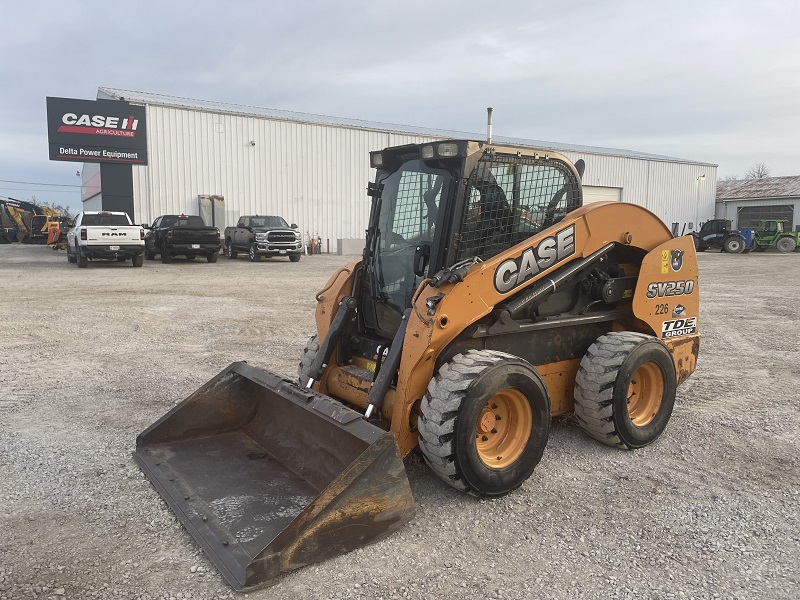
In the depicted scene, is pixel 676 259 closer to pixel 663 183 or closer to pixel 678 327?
pixel 678 327

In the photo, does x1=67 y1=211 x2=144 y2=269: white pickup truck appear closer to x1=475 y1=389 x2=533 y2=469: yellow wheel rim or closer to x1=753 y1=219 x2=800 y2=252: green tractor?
x1=475 y1=389 x2=533 y2=469: yellow wheel rim

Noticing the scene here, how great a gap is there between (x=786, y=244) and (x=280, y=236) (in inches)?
1080

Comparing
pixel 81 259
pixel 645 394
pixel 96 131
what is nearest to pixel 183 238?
pixel 81 259

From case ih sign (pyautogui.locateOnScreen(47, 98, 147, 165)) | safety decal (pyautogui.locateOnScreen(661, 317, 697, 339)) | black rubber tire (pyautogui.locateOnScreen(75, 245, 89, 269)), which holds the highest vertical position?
case ih sign (pyautogui.locateOnScreen(47, 98, 147, 165))

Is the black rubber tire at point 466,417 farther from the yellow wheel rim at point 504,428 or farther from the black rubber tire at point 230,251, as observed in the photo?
the black rubber tire at point 230,251

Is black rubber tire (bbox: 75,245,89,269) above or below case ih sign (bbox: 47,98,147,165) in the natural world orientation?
below

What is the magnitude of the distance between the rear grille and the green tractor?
25.9 metres

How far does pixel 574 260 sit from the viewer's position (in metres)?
4.68

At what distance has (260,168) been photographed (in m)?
28.7

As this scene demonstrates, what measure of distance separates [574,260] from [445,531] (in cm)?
221

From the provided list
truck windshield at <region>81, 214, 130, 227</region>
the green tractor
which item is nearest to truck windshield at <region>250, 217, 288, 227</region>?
truck windshield at <region>81, 214, 130, 227</region>

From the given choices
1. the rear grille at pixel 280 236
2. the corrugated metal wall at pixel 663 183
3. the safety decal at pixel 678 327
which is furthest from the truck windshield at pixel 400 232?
the corrugated metal wall at pixel 663 183

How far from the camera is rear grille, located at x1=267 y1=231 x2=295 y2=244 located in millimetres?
24312

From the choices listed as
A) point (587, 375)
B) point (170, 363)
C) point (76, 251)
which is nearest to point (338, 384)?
point (587, 375)
